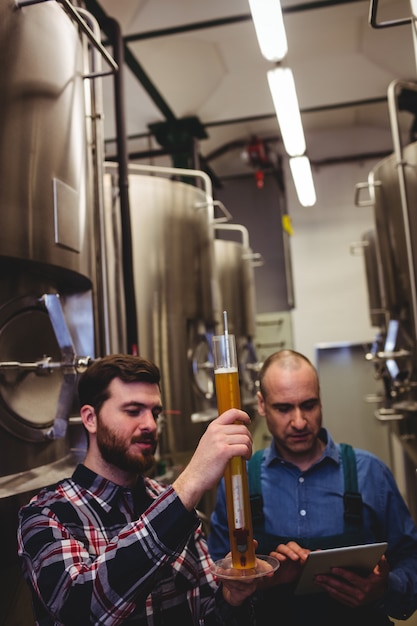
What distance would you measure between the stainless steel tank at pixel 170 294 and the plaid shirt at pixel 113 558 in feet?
5.83

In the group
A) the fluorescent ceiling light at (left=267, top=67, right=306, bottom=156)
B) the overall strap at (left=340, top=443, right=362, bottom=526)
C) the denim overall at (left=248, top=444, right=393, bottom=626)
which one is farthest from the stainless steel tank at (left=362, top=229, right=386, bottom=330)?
the denim overall at (left=248, top=444, right=393, bottom=626)

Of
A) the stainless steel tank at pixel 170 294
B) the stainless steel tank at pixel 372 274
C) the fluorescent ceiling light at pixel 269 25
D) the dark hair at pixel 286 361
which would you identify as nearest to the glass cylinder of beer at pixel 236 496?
the dark hair at pixel 286 361

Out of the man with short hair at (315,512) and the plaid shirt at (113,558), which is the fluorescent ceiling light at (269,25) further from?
the plaid shirt at (113,558)

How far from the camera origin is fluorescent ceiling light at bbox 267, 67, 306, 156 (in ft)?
11.2

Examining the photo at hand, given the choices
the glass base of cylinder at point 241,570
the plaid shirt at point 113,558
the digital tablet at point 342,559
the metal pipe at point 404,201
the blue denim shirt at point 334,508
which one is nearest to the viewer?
the glass base of cylinder at point 241,570

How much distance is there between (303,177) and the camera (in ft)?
16.8

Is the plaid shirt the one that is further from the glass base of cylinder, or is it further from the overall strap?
the overall strap

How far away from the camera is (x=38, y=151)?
1817 millimetres

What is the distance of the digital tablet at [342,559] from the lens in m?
1.33

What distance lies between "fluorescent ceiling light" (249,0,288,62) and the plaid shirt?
81.1 inches

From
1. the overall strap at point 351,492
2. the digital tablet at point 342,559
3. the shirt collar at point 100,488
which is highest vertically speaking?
the shirt collar at point 100,488

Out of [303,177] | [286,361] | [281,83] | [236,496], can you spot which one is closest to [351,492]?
[286,361]

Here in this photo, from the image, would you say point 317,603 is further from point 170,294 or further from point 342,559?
point 170,294

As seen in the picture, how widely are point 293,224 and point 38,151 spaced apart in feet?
20.2
